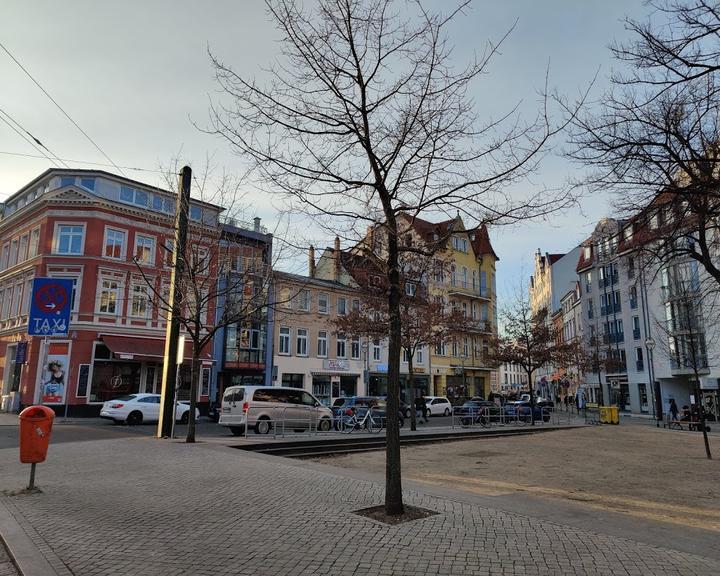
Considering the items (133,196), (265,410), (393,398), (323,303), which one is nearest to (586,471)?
(393,398)

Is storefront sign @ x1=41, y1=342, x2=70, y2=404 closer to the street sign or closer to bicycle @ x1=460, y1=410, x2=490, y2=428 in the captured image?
the street sign

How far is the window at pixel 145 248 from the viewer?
1292 inches

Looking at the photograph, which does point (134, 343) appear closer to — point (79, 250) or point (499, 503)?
point (79, 250)

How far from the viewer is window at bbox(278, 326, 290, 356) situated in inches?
1602

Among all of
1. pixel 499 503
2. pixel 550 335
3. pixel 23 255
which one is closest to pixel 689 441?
pixel 550 335

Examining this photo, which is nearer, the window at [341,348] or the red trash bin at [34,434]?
the red trash bin at [34,434]

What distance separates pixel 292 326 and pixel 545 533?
36244 mm

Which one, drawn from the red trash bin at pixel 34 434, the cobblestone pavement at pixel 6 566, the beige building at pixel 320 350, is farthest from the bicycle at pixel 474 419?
the cobblestone pavement at pixel 6 566

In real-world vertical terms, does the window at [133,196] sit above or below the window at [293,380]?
above

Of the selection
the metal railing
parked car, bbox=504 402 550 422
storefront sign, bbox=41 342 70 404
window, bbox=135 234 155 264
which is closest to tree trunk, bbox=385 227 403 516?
the metal railing

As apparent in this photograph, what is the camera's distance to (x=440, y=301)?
2969 cm

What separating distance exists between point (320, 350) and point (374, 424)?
22.2m

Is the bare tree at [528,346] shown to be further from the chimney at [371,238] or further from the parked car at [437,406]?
the chimney at [371,238]

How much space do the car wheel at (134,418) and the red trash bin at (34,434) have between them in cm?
1694
